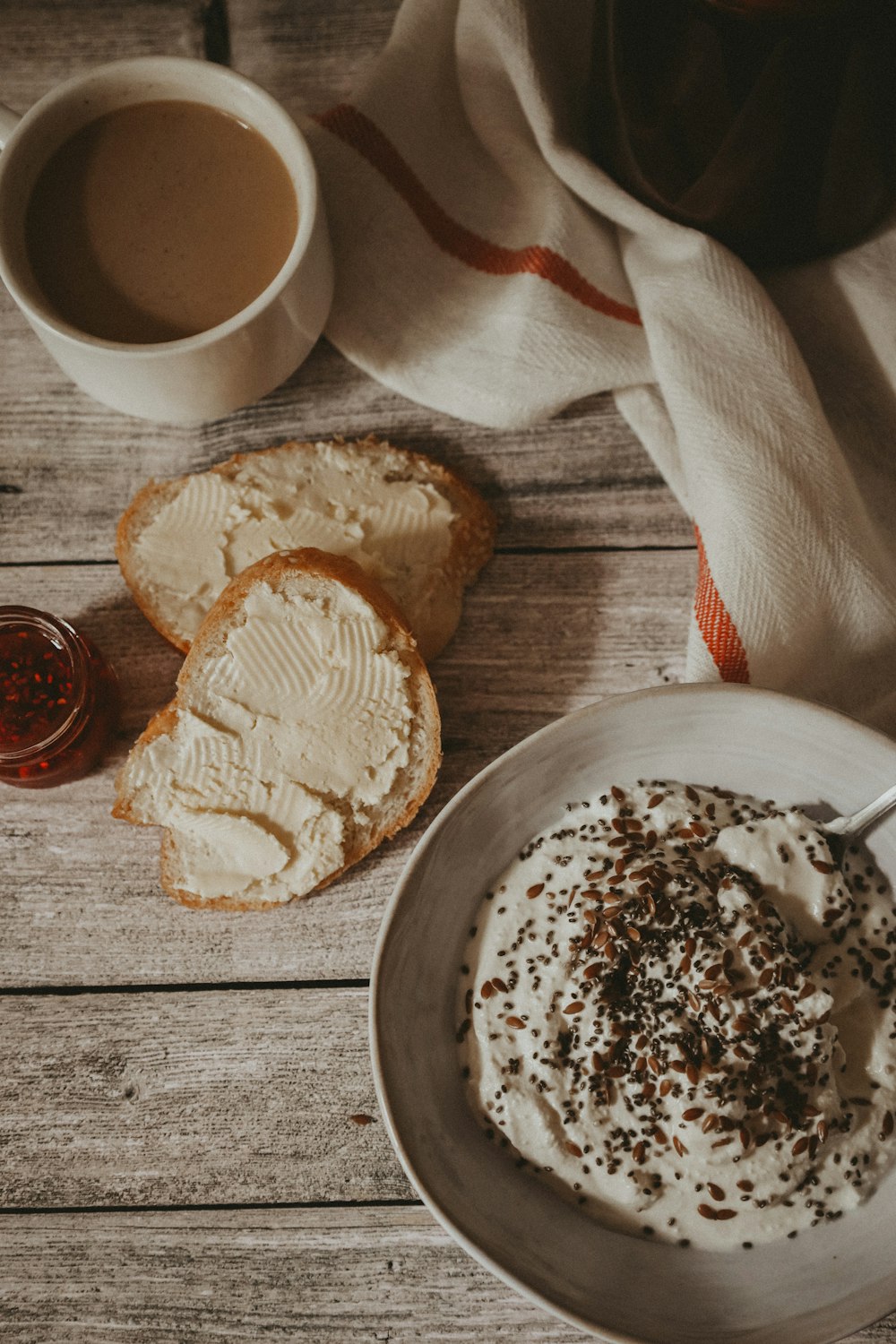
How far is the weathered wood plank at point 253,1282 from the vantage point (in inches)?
55.7

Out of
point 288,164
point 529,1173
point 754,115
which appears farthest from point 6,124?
point 529,1173

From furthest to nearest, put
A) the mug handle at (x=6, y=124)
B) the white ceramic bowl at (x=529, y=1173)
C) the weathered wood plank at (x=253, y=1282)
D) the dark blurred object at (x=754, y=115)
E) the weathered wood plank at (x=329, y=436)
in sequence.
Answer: the weathered wood plank at (x=329, y=436) < the weathered wood plank at (x=253, y=1282) < the mug handle at (x=6, y=124) < the white ceramic bowl at (x=529, y=1173) < the dark blurred object at (x=754, y=115)

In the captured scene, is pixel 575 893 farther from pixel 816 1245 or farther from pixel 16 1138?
pixel 16 1138

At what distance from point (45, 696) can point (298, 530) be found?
412 mm

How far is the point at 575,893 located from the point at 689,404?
0.68 meters

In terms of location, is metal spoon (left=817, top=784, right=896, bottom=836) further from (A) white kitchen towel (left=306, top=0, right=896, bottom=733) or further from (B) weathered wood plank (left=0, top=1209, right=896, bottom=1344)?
(B) weathered wood plank (left=0, top=1209, right=896, bottom=1344)

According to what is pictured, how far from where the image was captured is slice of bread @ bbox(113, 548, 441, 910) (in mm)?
1384

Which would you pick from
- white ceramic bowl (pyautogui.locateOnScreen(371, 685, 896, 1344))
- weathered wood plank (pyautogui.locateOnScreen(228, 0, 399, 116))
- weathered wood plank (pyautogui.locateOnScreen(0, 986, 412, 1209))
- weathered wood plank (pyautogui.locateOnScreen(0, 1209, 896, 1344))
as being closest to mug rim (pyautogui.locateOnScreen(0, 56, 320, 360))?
weathered wood plank (pyautogui.locateOnScreen(228, 0, 399, 116))

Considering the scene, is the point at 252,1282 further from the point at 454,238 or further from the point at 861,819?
the point at 454,238

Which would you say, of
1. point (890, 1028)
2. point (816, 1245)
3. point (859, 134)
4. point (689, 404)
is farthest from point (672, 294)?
point (816, 1245)

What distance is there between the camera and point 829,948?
1.25 m

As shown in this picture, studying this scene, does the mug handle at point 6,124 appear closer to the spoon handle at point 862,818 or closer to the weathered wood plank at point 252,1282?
the spoon handle at point 862,818

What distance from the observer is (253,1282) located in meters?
1.43

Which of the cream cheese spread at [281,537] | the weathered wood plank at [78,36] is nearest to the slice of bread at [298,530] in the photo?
the cream cheese spread at [281,537]
